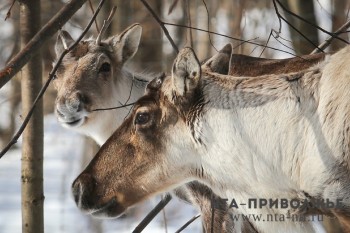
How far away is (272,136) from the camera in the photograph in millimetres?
3777

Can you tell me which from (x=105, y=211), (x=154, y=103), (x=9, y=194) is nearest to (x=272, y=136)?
(x=154, y=103)

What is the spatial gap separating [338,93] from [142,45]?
Answer: 28.7 feet

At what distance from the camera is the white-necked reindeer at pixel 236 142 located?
3.58 metres

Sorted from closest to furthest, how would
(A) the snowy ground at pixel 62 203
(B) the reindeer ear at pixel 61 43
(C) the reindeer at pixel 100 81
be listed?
1. (C) the reindeer at pixel 100 81
2. (B) the reindeer ear at pixel 61 43
3. (A) the snowy ground at pixel 62 203

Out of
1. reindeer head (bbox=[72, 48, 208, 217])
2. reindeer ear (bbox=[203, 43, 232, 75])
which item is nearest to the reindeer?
reindeer ear (bbox=[203, 43, 232, 75])

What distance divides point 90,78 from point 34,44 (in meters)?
1.94

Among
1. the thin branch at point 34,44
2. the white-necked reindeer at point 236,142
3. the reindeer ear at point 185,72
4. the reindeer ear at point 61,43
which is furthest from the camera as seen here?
the reindeer ear at point 61,43

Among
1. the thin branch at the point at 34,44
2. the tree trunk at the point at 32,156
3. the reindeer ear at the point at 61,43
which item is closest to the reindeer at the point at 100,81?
the reindeer ear at the point at 61,43

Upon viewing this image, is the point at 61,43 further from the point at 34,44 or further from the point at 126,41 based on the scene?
the point at 34,44

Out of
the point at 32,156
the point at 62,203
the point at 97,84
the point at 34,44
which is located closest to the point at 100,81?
the point at 97,84

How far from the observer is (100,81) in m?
5.90

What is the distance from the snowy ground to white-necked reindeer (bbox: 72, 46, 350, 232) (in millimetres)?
3918

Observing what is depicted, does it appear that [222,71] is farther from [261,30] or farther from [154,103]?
[261,30]

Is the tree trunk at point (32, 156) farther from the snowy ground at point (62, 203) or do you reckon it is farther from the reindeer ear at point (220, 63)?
the snowy ground at point (62, 203)
